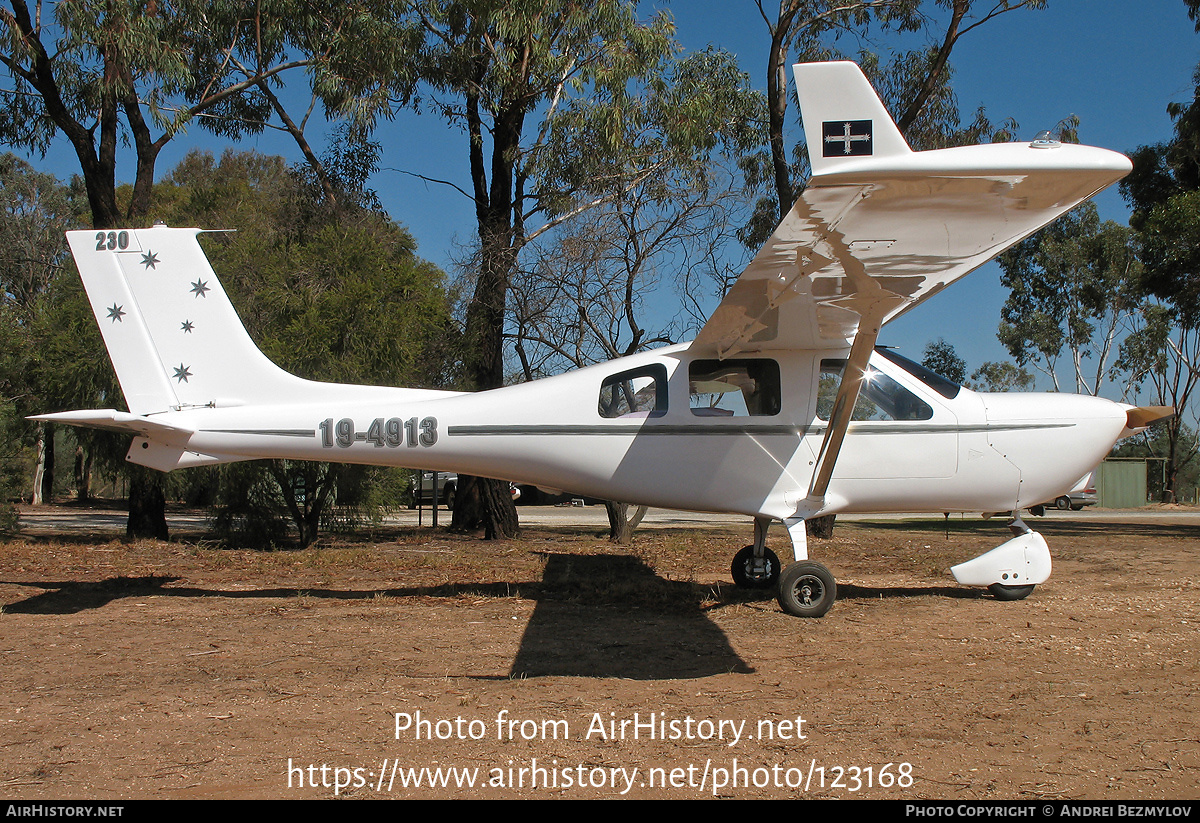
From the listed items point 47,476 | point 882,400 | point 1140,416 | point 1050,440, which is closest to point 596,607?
point 882,400

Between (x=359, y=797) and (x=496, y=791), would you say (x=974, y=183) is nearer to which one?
(x=496, y=791)

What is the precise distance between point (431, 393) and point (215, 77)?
11.3 metres

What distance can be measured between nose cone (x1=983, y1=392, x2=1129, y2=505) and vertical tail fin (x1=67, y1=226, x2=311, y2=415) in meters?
6.40

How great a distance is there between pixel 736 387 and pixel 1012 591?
312 centimetres

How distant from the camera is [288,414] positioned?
7137mm

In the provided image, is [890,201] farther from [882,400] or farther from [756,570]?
[756,570]

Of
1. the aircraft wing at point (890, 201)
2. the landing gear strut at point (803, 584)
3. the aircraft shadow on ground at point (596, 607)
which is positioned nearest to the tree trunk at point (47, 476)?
the aircraft shadow on ground at point (596, 607)

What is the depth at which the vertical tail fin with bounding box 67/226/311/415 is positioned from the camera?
7188mm

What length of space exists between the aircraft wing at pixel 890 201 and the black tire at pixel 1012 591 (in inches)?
125

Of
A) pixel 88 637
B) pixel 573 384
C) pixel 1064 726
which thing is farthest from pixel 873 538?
pixel 88 637

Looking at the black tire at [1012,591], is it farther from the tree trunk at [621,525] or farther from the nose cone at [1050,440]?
the tree trunk at [621,525]

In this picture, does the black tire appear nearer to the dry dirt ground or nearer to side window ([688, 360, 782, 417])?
the dry dirt ground

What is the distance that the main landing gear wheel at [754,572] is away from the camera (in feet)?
26.2

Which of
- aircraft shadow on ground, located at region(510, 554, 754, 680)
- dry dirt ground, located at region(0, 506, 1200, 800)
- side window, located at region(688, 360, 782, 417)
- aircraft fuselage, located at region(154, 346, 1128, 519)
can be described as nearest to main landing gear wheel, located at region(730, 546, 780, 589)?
dry dirt ground, located at region(0, 506, 1200, 800)
